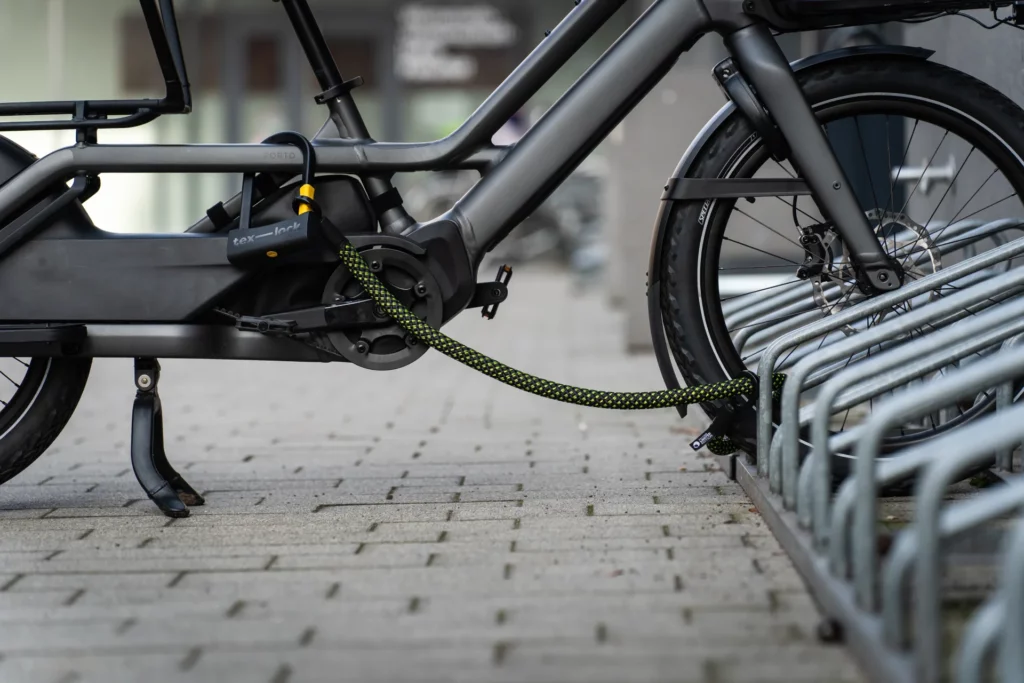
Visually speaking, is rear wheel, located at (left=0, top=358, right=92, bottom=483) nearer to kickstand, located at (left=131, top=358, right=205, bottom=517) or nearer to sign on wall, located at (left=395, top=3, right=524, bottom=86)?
A: kickstand, located at (left=131, top=358, right=205, bottom=517)

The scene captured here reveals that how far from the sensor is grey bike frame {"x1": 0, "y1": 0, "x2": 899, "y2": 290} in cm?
365

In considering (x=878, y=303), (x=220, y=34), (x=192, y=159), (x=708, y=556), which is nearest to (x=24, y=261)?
(x=192, y=159)

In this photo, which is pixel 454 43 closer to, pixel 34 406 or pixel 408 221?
pixel 408 221

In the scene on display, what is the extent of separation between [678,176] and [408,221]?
72 cm

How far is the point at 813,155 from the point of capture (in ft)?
11.7

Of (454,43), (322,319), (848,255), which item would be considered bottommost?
(322,319)

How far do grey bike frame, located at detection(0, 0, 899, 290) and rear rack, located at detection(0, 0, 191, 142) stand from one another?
69mm

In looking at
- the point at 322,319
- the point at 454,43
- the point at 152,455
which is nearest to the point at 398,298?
the point at 322,319

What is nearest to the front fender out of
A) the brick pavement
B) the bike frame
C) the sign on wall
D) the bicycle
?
the bicycle

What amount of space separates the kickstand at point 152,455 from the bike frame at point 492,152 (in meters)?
0.12

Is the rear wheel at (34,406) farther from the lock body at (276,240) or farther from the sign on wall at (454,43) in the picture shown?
the sign on wall at (454,43)

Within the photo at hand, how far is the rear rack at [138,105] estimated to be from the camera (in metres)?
3.72

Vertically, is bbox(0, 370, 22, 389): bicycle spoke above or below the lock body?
below

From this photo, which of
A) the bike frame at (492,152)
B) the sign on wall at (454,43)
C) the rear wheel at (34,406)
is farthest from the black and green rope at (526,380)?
the sign on wall at (454,43)
